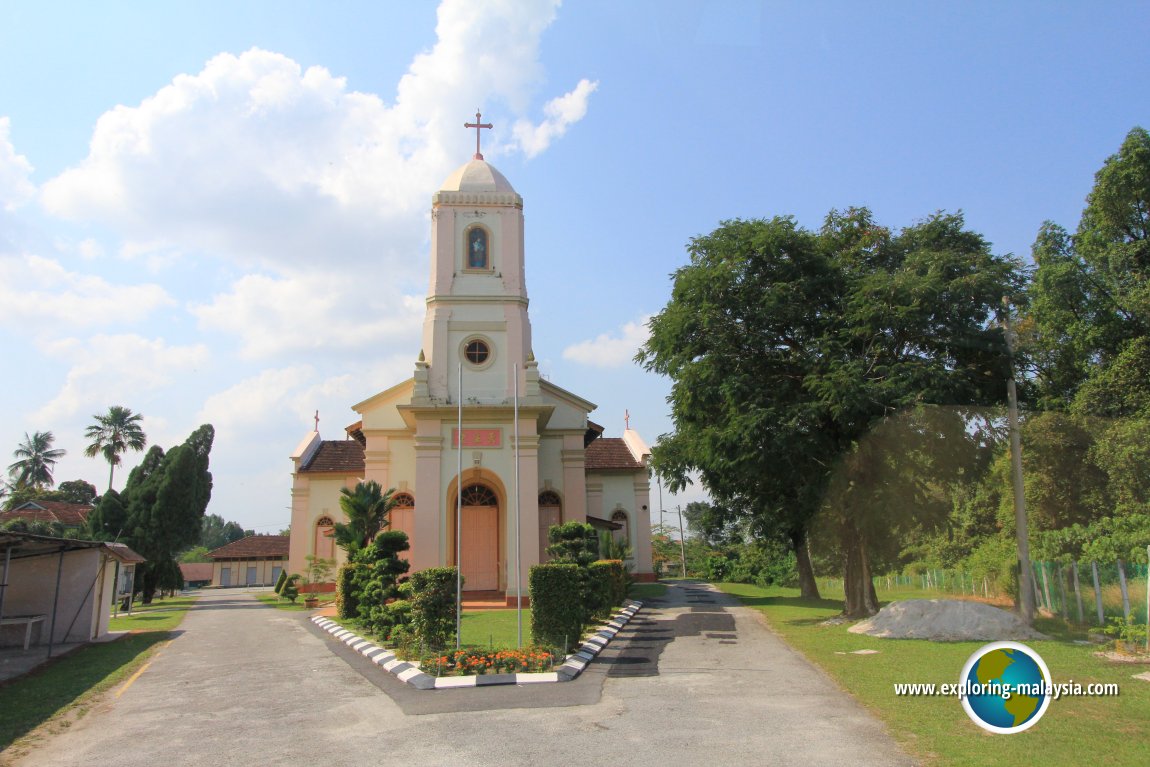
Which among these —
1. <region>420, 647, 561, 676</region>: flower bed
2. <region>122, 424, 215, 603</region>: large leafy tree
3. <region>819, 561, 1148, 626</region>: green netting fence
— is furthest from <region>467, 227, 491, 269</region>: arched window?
<region>122, 424, 215, 603</region>: large leafy tree

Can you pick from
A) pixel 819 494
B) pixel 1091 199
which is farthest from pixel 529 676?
pixel 1091 199

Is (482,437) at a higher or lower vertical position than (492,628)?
higher

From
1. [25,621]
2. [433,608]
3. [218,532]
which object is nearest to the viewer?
[433,608]

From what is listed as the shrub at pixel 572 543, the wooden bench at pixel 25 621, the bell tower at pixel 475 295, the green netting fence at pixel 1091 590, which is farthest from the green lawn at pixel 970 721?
the wooden bench at pixel 25 621

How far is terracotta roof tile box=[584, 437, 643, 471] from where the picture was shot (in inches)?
1673

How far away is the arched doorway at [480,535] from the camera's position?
27.9 meters

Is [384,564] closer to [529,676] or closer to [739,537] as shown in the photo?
[529,676]

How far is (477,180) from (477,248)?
2.84m

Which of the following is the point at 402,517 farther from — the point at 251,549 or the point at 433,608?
the point at 251,549

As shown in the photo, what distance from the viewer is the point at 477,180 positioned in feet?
97.8

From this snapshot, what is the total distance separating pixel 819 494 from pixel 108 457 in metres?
50.2

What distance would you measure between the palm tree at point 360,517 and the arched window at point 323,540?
11566 millimetres

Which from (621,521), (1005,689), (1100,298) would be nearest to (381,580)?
(1005,689)

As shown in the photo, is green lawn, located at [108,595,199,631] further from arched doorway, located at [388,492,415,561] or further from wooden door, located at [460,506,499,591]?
wooden door, located at [460,506,499,591]
